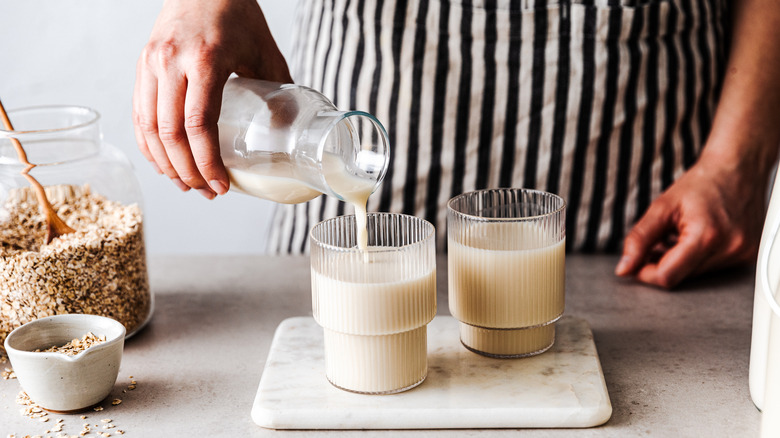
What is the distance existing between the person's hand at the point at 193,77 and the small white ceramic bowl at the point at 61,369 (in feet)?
0.71

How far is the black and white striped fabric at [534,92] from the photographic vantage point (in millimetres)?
1382

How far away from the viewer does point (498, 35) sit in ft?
4.52

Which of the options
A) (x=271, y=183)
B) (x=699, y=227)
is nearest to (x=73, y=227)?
(x=271, y=183)

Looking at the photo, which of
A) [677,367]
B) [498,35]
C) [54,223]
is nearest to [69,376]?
[54,223]

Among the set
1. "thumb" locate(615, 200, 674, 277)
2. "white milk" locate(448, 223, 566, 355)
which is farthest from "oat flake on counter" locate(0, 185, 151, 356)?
"thumb" locate(615, 200, 674, 277)

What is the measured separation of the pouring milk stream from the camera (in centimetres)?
89

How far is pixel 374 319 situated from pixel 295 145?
0.68 ft

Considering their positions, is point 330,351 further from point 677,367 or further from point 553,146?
point 553,146

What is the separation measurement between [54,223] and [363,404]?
0.46 m

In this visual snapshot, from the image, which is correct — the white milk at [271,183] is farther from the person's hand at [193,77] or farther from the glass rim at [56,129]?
the glass rim at [56,129]

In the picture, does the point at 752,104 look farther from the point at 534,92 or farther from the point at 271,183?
the point at 271,183

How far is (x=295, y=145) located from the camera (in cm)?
89

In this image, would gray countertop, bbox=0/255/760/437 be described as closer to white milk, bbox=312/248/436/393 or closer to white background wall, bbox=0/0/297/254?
white milk, bbox=312/248/436/393

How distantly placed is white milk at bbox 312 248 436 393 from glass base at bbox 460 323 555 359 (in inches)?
4.1
